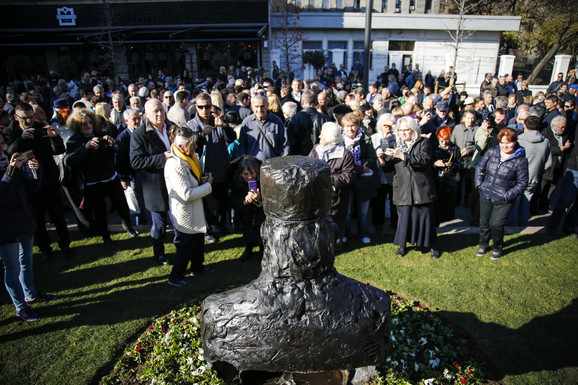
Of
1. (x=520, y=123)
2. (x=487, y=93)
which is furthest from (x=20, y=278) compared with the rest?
(x=487, y=93)

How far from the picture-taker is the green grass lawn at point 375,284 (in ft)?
12.6

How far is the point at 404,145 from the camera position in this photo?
5590 mm

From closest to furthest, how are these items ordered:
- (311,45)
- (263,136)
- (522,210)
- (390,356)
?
(390,356)
(263,136)
(522,210)
(311,45)

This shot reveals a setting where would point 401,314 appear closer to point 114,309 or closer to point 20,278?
point 114,309

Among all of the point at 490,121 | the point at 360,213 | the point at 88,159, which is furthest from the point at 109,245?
the point at 490,121

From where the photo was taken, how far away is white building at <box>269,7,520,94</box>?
26156mm

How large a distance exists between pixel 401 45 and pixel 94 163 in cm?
2646

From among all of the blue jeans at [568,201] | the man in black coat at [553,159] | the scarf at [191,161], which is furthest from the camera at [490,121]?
the scarf at [191,161]

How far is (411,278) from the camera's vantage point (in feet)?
17.2

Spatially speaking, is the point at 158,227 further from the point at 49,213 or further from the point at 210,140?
the point at 49,213

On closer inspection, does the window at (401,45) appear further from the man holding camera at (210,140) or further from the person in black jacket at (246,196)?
the person in black jacket at (246,196)

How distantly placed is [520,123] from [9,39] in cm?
2961

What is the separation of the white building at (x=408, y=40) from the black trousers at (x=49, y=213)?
865 inches

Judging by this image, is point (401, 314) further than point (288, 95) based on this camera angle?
No
